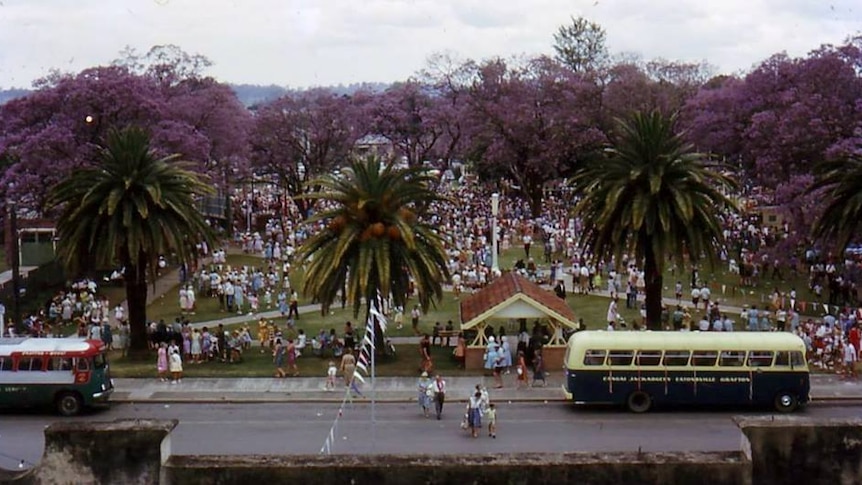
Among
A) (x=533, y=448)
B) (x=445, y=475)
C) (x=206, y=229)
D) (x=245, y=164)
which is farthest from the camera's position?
(x=245, y=164)

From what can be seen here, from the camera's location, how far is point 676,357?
29.3 meters

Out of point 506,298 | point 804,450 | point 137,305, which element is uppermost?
point 804,450

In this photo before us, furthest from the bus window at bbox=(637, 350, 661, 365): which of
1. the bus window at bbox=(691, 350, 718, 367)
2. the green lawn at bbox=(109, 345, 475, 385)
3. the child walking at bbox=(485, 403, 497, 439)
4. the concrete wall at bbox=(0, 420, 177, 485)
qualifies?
the concrete wall at bbox=(0, 420, 177, 485)

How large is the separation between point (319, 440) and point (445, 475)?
16.4 meters

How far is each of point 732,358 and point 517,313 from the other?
7242 mm

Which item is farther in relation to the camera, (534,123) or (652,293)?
(534,123)

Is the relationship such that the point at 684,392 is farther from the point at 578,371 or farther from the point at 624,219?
the point at 624,219

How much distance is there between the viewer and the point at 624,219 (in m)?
34.2

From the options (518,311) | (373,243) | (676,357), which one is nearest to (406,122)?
(373,243)

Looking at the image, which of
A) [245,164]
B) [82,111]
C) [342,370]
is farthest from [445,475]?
[245,164]

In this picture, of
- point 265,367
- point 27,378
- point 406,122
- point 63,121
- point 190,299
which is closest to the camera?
point 27,378

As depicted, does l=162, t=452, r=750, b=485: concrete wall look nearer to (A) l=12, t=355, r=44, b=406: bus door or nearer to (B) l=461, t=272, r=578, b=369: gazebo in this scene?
(A) l=12, t=355, r=44, b=406: bus door

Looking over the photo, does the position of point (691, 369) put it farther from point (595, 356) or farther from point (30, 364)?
point (30, 364)

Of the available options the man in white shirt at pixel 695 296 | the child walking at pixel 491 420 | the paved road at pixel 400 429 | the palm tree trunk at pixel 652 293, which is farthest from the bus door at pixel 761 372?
the man in white shirt at pixel 695 296
